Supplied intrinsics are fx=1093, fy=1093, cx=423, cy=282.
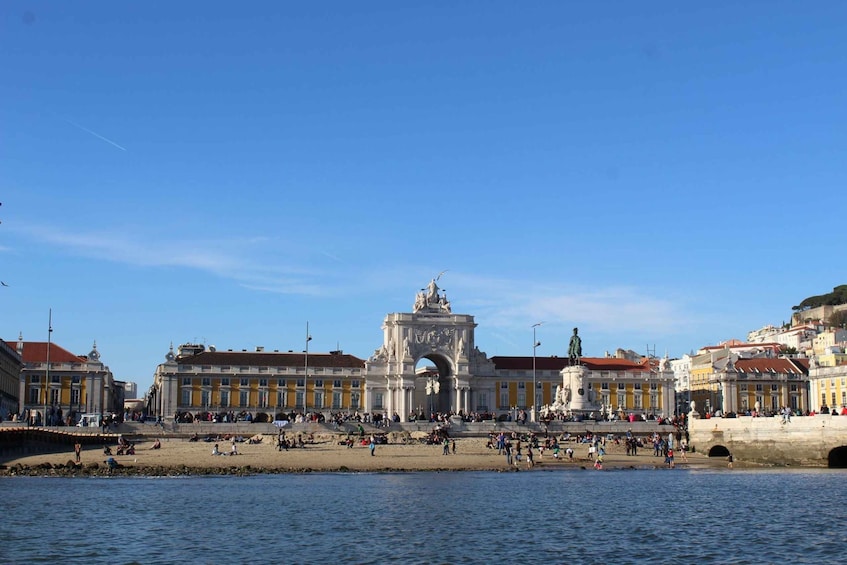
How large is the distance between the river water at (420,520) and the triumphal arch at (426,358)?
4828 centimetres

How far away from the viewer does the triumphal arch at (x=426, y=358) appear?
3890 inches

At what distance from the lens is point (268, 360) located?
98.4 m

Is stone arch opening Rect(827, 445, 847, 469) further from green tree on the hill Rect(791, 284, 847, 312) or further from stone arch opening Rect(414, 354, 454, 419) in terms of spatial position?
green tree on the hill Rect(791, 284, 847, 312)

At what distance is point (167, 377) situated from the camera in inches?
3708

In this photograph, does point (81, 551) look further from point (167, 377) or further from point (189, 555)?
point (167, 377)

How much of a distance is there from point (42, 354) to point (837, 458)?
68.2 m

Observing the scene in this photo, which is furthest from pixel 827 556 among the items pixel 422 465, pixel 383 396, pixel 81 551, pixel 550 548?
pixel 383 396

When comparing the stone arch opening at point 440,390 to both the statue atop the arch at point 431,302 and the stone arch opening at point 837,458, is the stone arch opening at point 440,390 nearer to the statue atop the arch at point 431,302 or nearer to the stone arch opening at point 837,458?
the statue atop the arch at point 431,302

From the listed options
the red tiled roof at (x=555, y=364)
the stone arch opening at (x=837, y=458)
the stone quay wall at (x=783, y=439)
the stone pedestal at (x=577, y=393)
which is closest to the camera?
the stone quay wall at (x=783, y=439)

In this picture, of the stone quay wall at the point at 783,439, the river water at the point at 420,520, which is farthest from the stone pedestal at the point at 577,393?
the river water at the point at 420,520

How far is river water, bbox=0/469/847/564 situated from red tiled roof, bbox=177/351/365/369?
155 ft

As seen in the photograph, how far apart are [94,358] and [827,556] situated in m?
78.5

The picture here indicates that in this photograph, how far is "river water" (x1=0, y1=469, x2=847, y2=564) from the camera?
28.3 meters

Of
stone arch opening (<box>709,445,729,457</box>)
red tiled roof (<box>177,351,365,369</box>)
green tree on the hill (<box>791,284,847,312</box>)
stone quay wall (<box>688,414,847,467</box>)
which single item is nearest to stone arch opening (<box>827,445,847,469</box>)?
stone quay wall (<box>688,414,847,467</box>)
